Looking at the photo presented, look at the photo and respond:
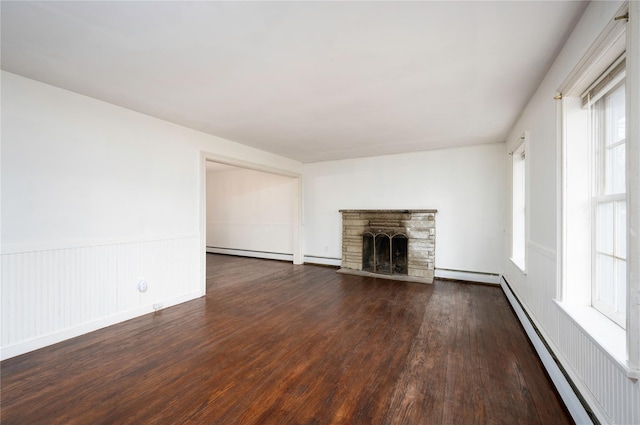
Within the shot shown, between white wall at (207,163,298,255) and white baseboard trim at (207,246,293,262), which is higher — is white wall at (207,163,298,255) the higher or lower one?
the higher one

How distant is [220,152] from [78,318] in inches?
110

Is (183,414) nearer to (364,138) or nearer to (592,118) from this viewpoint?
(592,118)

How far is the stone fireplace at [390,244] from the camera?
518cm

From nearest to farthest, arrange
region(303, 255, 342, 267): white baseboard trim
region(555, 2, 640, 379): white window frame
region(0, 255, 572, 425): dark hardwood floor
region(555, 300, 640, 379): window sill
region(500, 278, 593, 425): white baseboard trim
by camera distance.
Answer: region(555, 2, 640, 379): white window frame, region(555, 300, 640, 379): window sill, region(500, 278, 593, 425): white baseboard trim, region(0, 255, 572, 425): dark hardwood floor, region(303, 255, 342, 267): white baseboard trim

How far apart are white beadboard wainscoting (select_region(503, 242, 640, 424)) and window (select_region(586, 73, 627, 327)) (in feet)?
0.83

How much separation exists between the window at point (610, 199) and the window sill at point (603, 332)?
0.18 feet

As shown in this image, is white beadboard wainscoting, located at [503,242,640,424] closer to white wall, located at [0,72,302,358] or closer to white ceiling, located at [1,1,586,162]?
white ceiling, located at [1,1,586,162]

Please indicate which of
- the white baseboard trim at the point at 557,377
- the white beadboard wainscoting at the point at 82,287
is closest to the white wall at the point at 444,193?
the white baseboard trim at the point at 557,377

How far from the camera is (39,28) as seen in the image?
177 centimetres

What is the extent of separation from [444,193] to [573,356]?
12.3 ft

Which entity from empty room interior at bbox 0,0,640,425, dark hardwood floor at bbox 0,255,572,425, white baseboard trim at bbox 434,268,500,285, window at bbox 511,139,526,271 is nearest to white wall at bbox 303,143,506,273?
white baseboard trim at bbox 434,268,500,285

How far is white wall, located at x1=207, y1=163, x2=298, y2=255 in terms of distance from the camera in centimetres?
700

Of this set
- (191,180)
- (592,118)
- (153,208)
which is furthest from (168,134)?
(592,118)

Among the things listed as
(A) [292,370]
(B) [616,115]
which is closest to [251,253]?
(A) [292,370]
